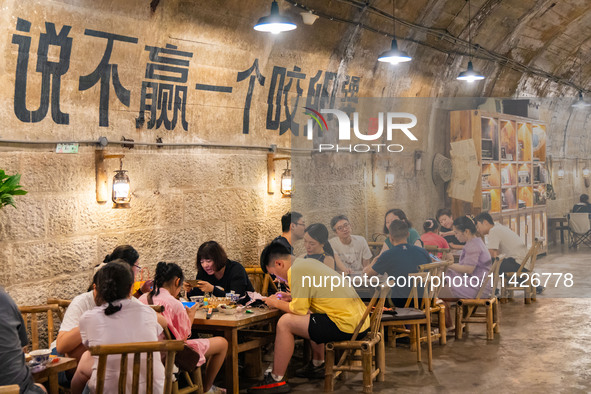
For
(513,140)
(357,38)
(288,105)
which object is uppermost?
(357,38)

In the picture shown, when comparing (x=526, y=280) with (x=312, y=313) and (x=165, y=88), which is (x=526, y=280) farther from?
(x=165, y=88)

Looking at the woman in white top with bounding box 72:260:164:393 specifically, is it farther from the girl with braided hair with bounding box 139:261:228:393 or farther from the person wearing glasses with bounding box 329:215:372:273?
the person wearing glasses with bounding box 329:215:372:273

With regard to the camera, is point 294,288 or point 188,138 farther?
point 188,138

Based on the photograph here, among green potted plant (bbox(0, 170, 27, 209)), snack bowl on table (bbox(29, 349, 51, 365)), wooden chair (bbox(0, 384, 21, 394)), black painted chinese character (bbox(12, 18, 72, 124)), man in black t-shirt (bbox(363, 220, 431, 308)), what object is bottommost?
snack bowl on table (bbox(29, 349, 51, 365))

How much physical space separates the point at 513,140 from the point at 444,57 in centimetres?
451

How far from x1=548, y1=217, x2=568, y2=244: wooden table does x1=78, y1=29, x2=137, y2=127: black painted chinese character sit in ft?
14.1

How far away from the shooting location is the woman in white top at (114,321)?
3.97m

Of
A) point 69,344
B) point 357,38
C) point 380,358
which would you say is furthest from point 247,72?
point 69,344

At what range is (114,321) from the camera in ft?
13.1

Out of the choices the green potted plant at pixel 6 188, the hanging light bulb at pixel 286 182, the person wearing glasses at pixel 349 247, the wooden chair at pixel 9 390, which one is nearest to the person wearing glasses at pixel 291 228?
the person wearing glasses at pixel 349 247

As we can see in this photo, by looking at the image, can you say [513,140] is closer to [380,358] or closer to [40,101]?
[380,358]

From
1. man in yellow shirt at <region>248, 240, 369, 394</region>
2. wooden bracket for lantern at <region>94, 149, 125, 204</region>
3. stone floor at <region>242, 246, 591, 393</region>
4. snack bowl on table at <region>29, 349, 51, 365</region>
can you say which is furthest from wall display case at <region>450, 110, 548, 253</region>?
snack bowl on table at <region>29, 349, 51, 365</region>

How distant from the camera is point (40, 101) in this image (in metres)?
5.38

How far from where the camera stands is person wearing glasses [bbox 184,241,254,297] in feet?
20.1
